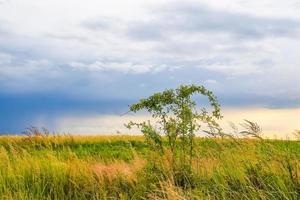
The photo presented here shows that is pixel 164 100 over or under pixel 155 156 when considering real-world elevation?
over

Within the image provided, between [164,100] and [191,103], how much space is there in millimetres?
599

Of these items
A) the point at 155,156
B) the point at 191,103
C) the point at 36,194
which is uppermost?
the point at 191,103

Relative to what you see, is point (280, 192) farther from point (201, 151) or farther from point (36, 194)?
point (36, 194)

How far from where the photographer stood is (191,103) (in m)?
13.1

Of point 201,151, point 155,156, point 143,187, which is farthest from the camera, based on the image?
point 201,151

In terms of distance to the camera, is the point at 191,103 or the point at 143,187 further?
the point at 191,103

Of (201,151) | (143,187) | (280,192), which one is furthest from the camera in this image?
(201,151)

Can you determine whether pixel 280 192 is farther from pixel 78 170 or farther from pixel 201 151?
pixel 78 170

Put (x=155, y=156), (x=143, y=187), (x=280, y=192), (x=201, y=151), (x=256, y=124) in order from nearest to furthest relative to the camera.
→ 1. (x=280, y=192)
2. (x=256, y=124)
3. (x=143, y=187)
4. (x=155, y=156)
5. (x=201, y=151)

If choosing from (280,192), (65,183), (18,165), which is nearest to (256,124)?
(280,192)

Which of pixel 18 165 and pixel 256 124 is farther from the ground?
pixel 256 124

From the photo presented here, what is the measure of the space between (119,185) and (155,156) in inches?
39.5

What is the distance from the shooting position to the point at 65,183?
12.5m

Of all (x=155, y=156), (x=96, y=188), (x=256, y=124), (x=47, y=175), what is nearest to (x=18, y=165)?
(x=47, y=175)
